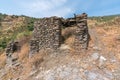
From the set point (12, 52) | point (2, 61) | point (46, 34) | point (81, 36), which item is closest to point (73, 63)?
point (81, 36)

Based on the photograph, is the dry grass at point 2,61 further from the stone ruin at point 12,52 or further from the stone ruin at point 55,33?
the stone ruin at point 55,33

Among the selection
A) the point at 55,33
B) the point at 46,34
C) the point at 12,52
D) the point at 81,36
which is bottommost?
the point at 12,52

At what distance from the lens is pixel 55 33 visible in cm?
2242

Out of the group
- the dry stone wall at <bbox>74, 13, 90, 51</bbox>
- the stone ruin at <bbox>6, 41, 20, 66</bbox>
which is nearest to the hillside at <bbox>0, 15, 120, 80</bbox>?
the dry stone wall at <bbox>74, 13, 90, 51</bbox>

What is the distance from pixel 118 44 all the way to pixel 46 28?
563cm

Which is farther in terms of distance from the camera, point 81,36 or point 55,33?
point 55,33

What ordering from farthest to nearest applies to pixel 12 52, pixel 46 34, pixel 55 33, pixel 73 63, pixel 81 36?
pixel 12 52 < pixel 46 34 < pixel 55 33 < pixel 81 36 < pixel 73 63

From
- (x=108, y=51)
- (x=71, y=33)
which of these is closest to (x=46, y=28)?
(x=71, y=33)

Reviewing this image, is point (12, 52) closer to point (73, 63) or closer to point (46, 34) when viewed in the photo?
point (46, 34)

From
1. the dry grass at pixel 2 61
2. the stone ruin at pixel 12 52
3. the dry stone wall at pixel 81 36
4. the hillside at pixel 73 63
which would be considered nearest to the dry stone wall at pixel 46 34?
the hillside at pixel 73 63

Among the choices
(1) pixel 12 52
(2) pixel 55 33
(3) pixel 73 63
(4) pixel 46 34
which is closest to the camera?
(3) pixel 73 63

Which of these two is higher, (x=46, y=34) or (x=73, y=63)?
(x=46, y=34)

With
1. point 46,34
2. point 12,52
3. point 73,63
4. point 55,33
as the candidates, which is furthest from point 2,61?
point 73,63

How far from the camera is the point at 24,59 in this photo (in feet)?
81.3
